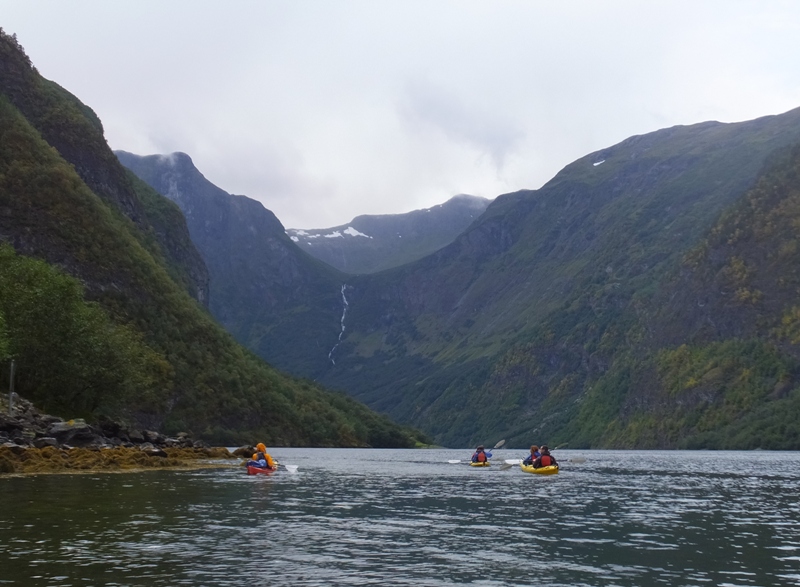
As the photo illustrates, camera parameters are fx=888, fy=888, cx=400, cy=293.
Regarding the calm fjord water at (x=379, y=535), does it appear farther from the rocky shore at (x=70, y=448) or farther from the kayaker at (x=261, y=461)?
the kayaker at (x=261, y=461)

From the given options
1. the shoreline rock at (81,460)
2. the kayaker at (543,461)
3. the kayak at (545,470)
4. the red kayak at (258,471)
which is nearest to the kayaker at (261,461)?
the red kayak at (258,471)

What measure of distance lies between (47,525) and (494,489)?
33.7 metres

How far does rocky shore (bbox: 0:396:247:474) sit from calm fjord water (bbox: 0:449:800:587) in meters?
3.95

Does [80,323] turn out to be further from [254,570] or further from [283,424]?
[283,424]

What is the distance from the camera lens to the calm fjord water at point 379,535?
24.5 m

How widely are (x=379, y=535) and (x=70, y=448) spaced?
40.6 metres

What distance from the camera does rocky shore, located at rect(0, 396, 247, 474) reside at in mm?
57344

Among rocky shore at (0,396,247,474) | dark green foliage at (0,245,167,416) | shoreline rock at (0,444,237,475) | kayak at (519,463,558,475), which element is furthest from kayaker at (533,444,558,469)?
dark green foliage at (0,245,167,416)

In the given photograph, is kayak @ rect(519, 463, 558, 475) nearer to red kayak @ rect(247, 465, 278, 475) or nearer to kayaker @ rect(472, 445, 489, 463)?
kayaker @ rect(472, 445, 489, 463)

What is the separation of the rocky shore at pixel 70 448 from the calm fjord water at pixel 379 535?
3946 millimetres

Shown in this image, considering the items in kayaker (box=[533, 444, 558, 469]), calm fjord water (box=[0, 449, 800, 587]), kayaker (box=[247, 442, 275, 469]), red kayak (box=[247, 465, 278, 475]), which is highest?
kayaker (box=[533, 444, 558, 469])

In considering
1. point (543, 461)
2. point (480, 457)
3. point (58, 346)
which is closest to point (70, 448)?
point (58, 346)

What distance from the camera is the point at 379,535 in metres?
33.1

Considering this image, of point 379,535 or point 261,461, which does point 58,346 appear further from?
point 379,535
